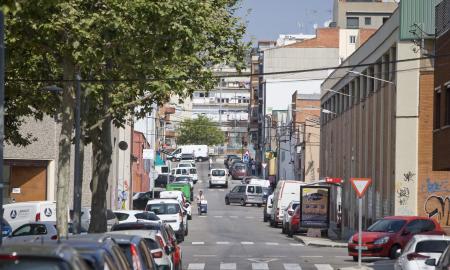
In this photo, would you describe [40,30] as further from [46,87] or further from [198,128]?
[198,128]

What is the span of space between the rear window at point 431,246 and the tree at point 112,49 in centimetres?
649

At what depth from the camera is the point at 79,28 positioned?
20016 millimetres

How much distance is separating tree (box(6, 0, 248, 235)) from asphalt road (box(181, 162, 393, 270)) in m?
5.79

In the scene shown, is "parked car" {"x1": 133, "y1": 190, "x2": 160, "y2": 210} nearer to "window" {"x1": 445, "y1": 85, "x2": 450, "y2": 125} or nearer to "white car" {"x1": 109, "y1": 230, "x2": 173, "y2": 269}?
"window" {"x1": 445, "y1": 85, "x2": 450, "y2": 125}

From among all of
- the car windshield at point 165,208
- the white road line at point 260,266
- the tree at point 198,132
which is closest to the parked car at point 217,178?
the car windshield at point 165,208

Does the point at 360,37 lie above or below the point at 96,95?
above

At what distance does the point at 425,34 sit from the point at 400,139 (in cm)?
469

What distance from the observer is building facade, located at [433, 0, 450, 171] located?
33.7 m

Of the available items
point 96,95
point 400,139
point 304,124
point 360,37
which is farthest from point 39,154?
point 360,37

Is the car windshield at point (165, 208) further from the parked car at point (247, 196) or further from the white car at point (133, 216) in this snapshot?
the parked car at point (247, 196)

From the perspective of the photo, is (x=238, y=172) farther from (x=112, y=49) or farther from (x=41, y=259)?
(x=41, y=259)

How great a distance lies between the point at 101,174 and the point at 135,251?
59.4 feet

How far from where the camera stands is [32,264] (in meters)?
8.80

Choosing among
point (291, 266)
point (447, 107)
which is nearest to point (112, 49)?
point (291, 266)
